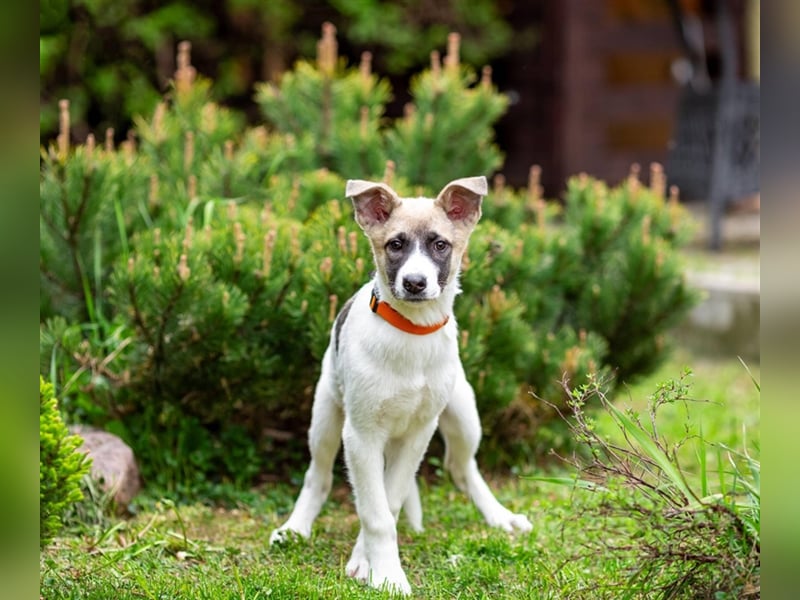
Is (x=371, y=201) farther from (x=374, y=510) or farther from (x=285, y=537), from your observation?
(x=285, y=537)

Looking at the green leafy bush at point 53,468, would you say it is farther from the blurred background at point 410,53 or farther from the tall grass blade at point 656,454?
the blurred background at point 410,53

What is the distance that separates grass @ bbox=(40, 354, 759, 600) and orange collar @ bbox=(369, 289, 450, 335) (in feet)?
1.87

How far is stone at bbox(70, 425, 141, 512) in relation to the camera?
4512 millimetres

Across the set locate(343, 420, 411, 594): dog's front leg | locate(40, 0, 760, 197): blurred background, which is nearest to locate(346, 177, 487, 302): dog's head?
locate(343, 420, 411, 594): dog's front leg

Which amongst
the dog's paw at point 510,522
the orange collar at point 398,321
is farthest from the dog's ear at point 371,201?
the dog's paw at point 510,522

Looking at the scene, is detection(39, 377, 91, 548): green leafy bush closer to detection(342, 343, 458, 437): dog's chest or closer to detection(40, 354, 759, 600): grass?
detection(40, 354, 759, 600): grass

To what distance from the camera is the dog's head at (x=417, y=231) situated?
3.49 metres

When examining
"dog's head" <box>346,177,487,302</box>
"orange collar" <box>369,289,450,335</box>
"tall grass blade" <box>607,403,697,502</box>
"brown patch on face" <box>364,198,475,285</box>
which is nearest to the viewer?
"tall grass blade" <box>607,403,697,502</box>

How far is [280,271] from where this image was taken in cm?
495

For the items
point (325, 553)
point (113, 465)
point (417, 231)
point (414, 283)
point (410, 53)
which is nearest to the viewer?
point (414, 283)

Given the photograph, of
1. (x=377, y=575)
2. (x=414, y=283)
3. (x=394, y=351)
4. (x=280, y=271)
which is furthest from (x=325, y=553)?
(x=280, y=271)

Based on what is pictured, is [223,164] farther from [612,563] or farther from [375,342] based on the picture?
[612,563]

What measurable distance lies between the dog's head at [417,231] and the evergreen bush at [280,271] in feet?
3.29

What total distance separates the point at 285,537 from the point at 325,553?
0.17 metres
